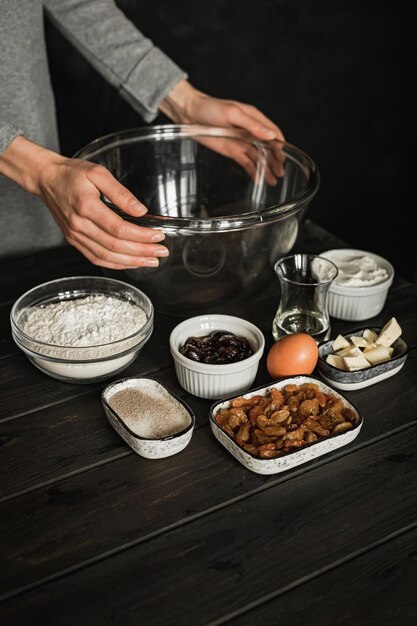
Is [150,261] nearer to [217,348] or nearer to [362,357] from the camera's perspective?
[217,348]

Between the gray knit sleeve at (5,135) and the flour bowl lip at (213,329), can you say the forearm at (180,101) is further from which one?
the flour bowl lip at (213,329)

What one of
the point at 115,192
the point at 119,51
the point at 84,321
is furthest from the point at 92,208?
the point at 119,51

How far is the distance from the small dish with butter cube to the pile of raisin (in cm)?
14

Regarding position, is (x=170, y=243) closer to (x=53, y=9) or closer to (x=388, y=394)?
(x=388, y=394)

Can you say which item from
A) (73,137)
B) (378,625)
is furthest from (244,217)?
(73,137)

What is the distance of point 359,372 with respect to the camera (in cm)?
123

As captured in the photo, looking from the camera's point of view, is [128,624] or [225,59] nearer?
[128,624]

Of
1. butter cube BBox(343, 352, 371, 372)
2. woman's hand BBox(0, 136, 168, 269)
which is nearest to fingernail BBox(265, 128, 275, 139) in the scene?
woman's hand BBox(0, 136, 168, 269)

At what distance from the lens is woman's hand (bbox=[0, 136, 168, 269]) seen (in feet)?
4.03

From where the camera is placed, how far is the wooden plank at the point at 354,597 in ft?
2.86

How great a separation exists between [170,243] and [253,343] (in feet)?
0.75

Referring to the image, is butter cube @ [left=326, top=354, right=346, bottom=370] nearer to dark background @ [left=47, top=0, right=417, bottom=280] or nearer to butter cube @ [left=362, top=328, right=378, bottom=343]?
butter cube @ [left=362, top=328, right=378, bottom=343]

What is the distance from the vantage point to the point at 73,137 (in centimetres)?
228

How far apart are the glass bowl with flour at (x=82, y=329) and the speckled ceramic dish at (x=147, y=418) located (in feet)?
0.21
